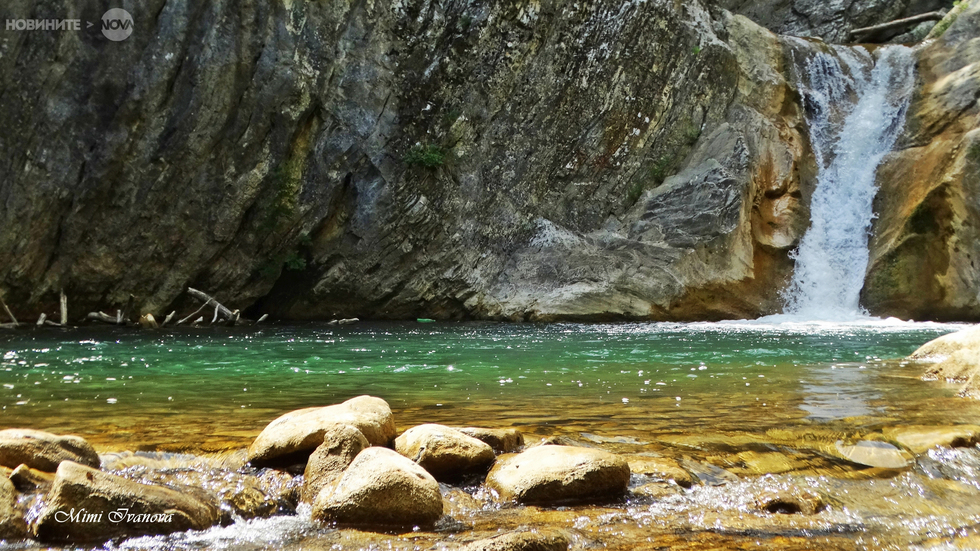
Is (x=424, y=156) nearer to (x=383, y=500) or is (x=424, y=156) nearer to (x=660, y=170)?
(x=660, y=170)

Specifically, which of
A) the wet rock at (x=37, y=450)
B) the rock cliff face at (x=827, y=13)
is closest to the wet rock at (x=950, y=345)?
the wet rock at (x=37, y=450)

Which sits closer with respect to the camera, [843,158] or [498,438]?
[498,438]

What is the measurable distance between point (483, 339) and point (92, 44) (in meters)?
11.9

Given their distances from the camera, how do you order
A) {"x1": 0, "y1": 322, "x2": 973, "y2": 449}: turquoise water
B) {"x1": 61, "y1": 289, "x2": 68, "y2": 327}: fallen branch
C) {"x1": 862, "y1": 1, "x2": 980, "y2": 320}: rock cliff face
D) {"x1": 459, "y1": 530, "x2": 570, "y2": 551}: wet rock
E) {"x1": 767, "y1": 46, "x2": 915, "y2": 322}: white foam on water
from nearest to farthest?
{"x1": 459, "y1": 530, "x2": 570, "y2": 551}: wet rock, {"x1": 0, "y1": 322, "x2": 973, "y2": 449}: turquoise water, {"x1": 61, "y1": 289, "x2": 68, "y2": 327}: fallen branch, {"x1": 862, "y1": 1, "x2": 980, "y2": 320}: rock cliff face, {"x1": 767, "y1": 46, "x2": 915, "y2": 322}: white foam on water

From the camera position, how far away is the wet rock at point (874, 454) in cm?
482

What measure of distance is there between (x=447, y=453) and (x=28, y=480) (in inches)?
92.4

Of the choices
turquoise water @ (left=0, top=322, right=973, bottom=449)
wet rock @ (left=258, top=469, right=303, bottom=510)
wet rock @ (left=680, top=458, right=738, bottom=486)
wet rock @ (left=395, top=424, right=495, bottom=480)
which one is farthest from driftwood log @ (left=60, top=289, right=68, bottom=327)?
wet rock @ (left=680, top=458, right=738, bottom=486)

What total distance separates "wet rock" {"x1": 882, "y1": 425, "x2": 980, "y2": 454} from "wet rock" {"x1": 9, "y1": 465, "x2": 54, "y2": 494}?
5.39 metres

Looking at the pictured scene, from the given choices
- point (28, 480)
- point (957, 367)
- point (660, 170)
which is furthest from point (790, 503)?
point (660, 170)

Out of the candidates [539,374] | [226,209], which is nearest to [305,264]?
[226,209]

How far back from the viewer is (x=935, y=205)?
66.1 ft

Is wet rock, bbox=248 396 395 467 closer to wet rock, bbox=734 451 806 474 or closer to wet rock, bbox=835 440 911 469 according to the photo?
wet rock, bbox=734 451 806 474

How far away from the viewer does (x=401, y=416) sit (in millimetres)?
6617

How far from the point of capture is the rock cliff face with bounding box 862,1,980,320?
19.4 meters
